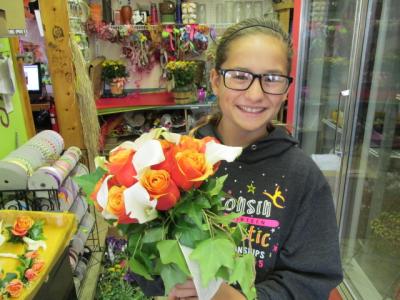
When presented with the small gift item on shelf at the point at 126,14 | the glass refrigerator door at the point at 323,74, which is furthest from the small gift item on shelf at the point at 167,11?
the glass refrigerator door at the point at 323,74

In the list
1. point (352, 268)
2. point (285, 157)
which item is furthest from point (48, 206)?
point (352, 268)

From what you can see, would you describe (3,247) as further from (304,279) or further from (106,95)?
(106,95)

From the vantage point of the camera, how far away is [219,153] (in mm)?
660

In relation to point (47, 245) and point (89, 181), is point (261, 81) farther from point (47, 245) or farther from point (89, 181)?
point (47, 245)

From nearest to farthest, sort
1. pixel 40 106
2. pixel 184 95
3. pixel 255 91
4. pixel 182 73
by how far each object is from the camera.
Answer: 1. pixel 255 91
2. pixel 40 106
3. pixel 182 73
4. pixel 184 95

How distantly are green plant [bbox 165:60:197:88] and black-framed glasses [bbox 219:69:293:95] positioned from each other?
2.83 metres

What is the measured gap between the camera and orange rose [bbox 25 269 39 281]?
1098mm

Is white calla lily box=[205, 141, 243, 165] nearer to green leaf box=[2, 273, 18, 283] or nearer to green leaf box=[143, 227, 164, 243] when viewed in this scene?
green leaf box=[143, 227, 164, 243]

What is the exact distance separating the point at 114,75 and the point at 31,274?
3.21 meters

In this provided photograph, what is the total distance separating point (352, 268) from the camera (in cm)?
218

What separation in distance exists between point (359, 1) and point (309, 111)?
1525 mm

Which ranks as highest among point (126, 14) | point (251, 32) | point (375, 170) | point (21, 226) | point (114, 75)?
point (126, 14)

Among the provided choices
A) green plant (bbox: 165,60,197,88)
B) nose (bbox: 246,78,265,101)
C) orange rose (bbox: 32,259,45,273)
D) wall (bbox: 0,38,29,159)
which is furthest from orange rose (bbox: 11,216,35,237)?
green plant (bbox: 165,60,197,88)

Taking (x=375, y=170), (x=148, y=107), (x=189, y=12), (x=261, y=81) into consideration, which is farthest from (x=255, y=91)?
(x=189, y=12)
